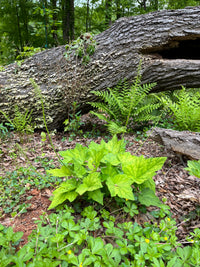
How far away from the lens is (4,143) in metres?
3.05

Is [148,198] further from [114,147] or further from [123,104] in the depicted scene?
[123,104]

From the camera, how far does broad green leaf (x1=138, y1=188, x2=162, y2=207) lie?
5.20 feet

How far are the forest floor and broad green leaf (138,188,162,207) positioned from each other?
0.18m

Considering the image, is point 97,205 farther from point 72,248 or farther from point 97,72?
point 97,72

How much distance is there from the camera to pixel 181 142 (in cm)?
256

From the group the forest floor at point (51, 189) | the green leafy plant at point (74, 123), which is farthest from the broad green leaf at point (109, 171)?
the green leafy plant at point (74, 123)

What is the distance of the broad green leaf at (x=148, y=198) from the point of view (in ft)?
5.20

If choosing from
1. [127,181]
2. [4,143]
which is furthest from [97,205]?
[4,143]

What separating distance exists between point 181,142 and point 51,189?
6.13ft

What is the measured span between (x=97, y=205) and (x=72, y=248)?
43 cm

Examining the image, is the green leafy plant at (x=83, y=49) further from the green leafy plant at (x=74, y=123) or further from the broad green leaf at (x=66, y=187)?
the broad green leaf at (x=66, y=187)

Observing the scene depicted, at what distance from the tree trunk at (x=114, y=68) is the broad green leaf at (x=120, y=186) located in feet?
7.41

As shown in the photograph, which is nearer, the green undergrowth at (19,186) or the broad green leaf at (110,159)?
the broad green leaf at (110,159)

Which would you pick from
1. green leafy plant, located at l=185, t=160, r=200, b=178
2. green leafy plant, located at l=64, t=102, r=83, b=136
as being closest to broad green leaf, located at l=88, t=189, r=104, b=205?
green leafy plant, located at l=185, t=160, r=200, b=178
